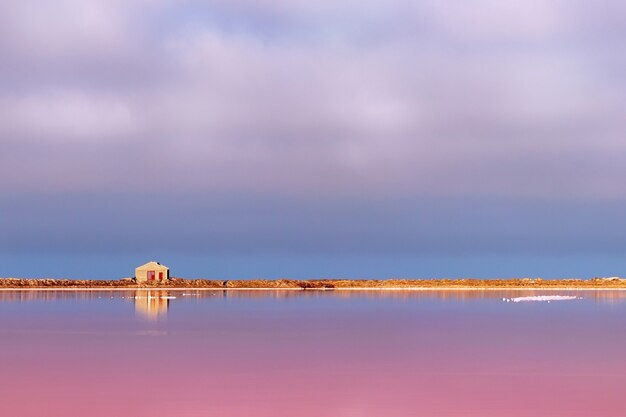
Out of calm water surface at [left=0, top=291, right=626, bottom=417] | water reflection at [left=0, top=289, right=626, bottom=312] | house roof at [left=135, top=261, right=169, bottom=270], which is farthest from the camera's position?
house roof at [left=135, top=261, right=169, bottom=270]

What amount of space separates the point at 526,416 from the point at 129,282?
293 feet

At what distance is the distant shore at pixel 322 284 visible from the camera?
101375 mm

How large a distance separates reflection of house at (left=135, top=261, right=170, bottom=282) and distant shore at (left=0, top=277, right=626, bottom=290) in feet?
2.03

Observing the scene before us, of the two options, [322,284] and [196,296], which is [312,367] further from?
[322,284]

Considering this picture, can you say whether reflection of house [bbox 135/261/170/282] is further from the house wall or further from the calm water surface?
the calm water surface

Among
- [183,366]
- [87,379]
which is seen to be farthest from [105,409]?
[183,366]

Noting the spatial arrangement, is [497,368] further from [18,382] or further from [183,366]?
[18,382]

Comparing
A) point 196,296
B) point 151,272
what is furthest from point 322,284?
point 196,296

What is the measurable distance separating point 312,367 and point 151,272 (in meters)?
75.4

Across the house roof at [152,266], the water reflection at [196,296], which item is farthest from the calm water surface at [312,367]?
the house roof at [152,266]

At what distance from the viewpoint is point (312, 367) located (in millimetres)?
22281

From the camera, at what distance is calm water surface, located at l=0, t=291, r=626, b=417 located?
1659 centimetres

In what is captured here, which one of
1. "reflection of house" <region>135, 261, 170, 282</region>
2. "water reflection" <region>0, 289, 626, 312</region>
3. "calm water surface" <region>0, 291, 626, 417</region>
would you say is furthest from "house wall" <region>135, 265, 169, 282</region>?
"calm water surface" <region>0, 291, 626, 417</region>

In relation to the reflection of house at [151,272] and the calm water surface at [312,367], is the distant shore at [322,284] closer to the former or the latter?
the reflection of house at [151,272]
